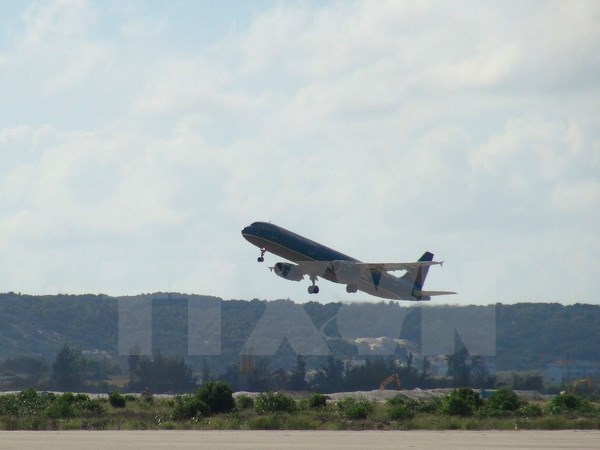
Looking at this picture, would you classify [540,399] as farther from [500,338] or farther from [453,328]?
[500,338]

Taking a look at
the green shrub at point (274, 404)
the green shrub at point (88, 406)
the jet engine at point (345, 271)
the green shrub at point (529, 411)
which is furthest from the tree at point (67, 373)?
the green shrub at point (529, 411)

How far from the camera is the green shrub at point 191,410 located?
61.4 meters

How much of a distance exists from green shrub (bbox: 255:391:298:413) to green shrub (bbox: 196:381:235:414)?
1620 mm

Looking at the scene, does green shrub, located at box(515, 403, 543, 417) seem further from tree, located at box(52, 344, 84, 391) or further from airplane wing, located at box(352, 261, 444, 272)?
tree, located at box(52, 344, 84, 391)

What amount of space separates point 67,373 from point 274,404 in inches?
1701

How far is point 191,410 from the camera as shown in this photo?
62.2 metres

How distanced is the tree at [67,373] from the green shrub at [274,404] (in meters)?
39.9

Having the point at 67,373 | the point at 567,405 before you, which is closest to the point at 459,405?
the point at 567,405

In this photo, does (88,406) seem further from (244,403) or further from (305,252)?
(305,252)

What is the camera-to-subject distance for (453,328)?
9481cm
